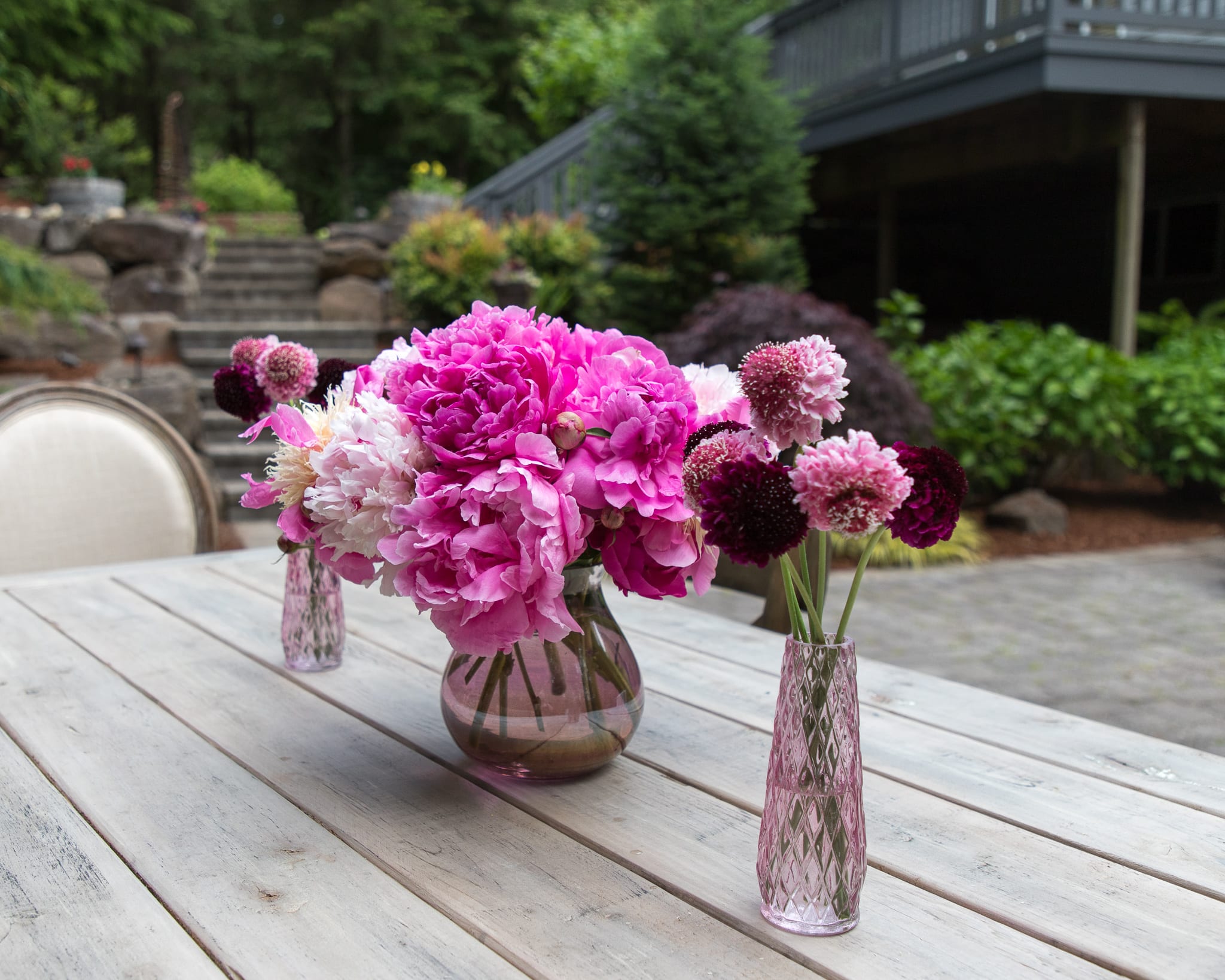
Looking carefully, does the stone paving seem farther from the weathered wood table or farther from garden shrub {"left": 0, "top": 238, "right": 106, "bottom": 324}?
garden shrub {"left": 0, "top": 238, "right": 106, "bottom": 324}

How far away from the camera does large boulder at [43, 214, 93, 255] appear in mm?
8367

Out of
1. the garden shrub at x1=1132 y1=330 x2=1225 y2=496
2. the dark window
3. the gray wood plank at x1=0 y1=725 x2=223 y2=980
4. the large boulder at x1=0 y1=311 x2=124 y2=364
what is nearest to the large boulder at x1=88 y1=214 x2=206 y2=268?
the large boulder at x1=0 y1=311 x2=124 y2=364

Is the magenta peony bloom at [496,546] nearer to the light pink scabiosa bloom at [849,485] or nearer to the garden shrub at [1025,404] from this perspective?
the light pink scabiosa bloom at [849,485]

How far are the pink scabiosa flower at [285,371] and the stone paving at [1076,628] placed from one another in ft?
5.61

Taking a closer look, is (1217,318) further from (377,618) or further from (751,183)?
(377,618)

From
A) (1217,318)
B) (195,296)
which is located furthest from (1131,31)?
(195,296)

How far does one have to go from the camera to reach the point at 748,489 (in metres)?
0.71

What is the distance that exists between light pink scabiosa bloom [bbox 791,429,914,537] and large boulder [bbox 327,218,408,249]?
943 cm

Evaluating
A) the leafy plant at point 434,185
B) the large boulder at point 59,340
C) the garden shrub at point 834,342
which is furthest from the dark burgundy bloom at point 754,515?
the leafy plant at point 434,185

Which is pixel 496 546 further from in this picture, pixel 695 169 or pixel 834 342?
pixel 695 169

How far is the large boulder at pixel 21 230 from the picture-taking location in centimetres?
816

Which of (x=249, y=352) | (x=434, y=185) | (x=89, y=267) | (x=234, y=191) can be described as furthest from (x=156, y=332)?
(x=249, y=352)

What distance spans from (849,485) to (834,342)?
4652 mm

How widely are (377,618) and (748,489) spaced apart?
1.18m
